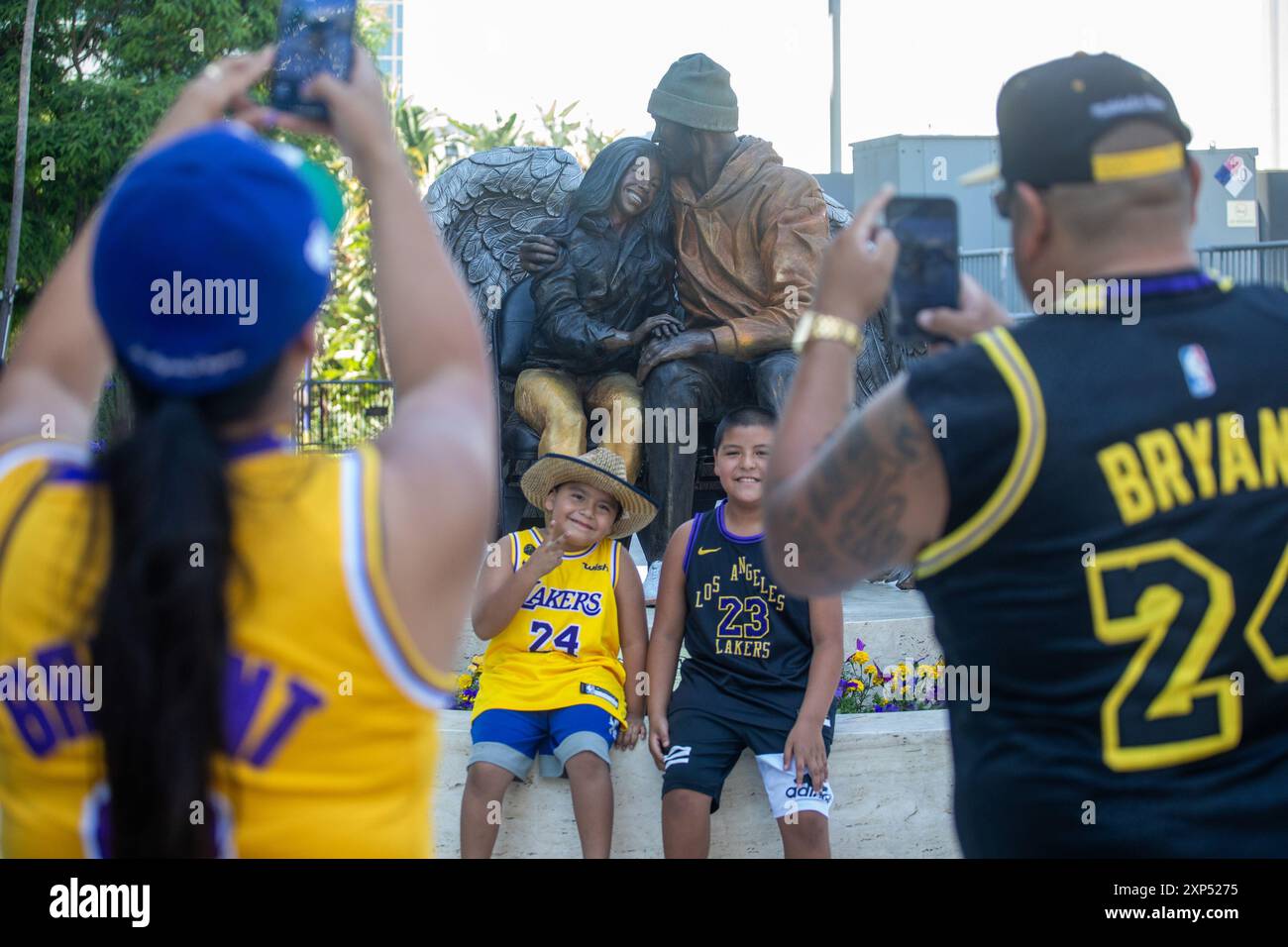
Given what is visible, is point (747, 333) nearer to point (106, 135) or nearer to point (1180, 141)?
point (1180, 141)

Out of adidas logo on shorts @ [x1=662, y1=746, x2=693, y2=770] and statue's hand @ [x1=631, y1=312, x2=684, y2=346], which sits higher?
statue's hand @ [x1=631, y1=312, x2=684, y2=346]

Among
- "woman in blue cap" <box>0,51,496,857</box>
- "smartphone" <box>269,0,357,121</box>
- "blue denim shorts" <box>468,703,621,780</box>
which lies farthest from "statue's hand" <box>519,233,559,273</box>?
"woman in blue cap" <box>0,51,496,857</box>

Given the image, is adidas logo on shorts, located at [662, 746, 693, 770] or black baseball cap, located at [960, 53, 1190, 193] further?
adidas logo on shorts, located at [662, 746, 693, 770]

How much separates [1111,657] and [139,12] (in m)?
18.6

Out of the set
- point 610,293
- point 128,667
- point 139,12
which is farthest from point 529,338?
point 139,12

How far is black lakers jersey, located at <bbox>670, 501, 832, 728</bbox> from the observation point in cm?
409

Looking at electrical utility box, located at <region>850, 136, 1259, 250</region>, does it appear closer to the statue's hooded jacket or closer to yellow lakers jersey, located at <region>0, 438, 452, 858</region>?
the statue's hooded jacket

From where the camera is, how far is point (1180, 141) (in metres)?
1.71

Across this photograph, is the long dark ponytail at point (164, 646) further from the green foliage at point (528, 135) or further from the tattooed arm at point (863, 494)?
the green foliage at point (528, 135)

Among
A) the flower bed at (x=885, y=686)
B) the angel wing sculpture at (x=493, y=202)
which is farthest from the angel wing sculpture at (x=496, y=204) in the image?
the flower bed at (x=885, y=686)

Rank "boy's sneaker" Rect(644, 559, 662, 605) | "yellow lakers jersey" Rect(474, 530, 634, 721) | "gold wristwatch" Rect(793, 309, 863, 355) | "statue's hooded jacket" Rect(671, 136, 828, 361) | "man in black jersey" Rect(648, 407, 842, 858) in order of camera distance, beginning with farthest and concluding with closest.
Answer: "statue's hooded jacket" Rect(671, 136, 828, 361)
"boy's sneaker" Rect(644, 559, 662, 605)
"yellow lakers jersey" Rect(474, 530, 634, 721)
"man in black jersey" Rect(648, 407, 842, 858)
"gold wristwatch" Rect(793, 309, 863, 355)

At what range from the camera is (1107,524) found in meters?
1.57

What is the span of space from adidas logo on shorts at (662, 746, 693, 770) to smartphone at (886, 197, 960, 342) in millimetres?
2343
